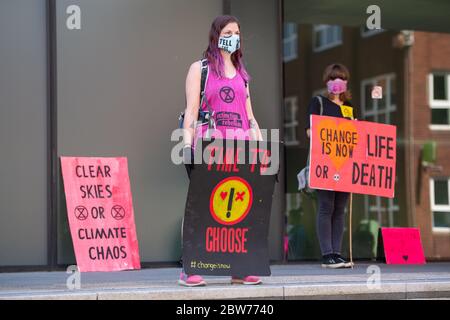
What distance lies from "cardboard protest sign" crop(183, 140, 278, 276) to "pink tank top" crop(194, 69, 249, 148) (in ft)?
0.63

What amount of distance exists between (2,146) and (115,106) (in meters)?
1.13

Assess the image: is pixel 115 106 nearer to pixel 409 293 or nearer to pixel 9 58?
pixel 9 58

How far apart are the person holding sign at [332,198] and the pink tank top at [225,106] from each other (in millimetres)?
2057

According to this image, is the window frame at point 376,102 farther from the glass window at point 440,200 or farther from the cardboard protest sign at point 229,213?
the cardboard protest sign at point 229,213

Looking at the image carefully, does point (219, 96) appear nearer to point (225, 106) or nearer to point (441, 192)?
point (225, 106)

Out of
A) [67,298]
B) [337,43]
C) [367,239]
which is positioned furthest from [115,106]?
[337,43]

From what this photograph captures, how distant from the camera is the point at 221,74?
23.6 ft

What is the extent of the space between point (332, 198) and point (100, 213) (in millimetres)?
2148

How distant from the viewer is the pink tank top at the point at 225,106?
23.3ft

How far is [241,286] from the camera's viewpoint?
707 centimetres

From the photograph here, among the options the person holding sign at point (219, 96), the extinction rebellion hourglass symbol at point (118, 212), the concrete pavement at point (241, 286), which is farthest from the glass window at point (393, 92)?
the person holding sign at point (219, 96)

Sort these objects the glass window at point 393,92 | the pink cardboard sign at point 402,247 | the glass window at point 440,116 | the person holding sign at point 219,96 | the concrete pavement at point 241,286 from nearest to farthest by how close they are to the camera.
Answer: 1. the concrete pavement at point 241,286
2. the person holding sign at point 219,96
3. the pink cardboard sign at point 402,247
4. the glass window at point 393,92
5. the glass window at point 440,116

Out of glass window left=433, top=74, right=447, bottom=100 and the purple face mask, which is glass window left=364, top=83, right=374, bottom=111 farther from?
the purple face mask

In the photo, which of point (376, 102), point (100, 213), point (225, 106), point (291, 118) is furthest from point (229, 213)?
point (376, 102)
